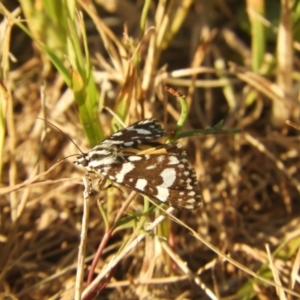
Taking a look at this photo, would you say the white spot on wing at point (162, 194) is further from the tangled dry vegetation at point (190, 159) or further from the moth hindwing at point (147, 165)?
the tangled dry vegetation at point (190, 159)

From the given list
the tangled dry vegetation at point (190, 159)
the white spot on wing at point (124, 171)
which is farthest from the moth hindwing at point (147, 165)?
the tangled dry vegetation at point (190, 159)

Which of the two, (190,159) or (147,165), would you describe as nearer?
(147,165)

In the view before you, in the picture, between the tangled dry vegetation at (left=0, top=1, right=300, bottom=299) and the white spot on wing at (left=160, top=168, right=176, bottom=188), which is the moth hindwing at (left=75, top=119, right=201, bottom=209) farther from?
the tangled dry vegetation at (left=0, top=1, right=300, bottom=299)

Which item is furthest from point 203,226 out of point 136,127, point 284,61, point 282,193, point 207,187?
point 284,61

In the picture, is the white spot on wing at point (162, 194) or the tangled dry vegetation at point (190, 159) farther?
the tangled dry vegetation at point (190, 159)

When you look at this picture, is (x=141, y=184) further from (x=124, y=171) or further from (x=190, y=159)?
(x=190, y=159)

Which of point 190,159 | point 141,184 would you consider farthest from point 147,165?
point 190,159
